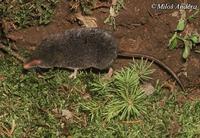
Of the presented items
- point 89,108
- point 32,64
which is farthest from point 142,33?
point 32,64

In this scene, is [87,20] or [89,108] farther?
[87,20]

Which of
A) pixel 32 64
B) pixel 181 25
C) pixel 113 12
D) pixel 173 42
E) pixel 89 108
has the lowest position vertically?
pixel 89 108

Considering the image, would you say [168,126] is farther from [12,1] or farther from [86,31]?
[12,1]

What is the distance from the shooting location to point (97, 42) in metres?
3.94

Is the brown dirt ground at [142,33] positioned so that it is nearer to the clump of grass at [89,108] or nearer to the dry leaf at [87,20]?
the dry leaf at [87,20]

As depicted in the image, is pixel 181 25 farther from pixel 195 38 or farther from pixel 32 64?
pixel 32 64

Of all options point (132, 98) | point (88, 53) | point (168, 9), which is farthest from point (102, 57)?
point (168, 9)

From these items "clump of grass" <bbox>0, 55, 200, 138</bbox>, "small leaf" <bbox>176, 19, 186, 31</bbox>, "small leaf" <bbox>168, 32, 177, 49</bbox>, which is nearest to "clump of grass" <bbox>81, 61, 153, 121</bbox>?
"clump of grass" <bbox>0, 55, 200, 138</bbox>

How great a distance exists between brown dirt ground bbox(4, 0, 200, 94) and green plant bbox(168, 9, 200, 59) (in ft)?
0.15

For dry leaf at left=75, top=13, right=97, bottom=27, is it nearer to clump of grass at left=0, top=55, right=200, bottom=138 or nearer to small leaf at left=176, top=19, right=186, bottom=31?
clump of grass at left=0, top=55, right=200, bottom=138

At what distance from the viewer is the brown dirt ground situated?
4.13m

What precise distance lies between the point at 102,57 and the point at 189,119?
34.5 inches

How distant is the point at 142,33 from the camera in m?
4.18

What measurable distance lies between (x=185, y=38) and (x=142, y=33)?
0.37 metres
